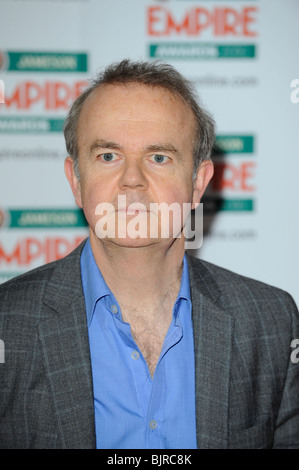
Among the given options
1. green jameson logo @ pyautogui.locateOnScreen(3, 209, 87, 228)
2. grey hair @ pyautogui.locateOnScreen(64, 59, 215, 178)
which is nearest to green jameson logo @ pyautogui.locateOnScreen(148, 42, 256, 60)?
grey hair @ pyautogui.locateOnScreen(64, 59, 215, 178)

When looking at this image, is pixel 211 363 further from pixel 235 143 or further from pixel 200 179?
pixel 235 143

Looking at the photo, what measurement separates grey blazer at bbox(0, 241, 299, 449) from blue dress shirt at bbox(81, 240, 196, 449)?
57mm

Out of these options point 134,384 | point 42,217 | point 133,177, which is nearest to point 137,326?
point 134,384

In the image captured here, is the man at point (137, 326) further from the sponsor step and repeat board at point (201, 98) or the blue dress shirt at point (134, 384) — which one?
the sponsor step and repeat board at point (201, 98)

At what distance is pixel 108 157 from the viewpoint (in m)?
1.88

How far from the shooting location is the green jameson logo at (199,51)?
3213 millimetres

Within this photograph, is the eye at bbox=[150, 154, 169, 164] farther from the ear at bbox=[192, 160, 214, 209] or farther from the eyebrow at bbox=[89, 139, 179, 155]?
the ear at bbox=[192, 160, 214, 209]

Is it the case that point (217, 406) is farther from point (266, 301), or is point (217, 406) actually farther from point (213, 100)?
point (213, 100)

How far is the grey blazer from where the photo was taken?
5.81 ft

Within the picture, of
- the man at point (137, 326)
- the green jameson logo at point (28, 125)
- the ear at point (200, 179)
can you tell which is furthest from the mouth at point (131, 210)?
the green jameson logo at point (28, 125)

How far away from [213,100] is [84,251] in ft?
5.42

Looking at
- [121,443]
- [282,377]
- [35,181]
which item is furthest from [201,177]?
[35,181]

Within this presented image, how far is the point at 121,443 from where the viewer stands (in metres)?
1.79

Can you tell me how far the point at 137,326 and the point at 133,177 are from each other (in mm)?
653
